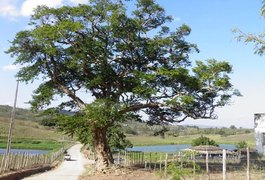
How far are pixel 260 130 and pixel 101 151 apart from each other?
60.4 feet

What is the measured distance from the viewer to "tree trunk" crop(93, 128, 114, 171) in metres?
29.4

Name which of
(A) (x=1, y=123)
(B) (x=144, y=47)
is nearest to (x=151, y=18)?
(B) (x=144, y=47)

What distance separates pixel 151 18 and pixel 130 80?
484cm

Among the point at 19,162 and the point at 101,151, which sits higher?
the point at 101,151

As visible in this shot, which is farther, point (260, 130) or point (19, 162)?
point (260, 130)

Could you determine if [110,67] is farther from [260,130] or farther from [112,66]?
[260,130]

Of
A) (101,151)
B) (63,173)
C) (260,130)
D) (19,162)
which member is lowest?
(63,173)

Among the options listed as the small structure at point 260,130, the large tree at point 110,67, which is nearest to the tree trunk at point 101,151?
the large tree at point 110,67

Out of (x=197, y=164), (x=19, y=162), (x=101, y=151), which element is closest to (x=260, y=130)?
(x=197, y=164)

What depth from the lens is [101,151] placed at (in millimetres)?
29906

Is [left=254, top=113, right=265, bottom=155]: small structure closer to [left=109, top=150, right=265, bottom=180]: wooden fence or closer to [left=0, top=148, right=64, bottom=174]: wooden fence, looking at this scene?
[left=109, top=150, right=265, bottom=180]: wooden fence

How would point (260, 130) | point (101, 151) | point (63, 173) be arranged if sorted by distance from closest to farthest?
point (101, 151)
point (63, 173)
point (260, 130)

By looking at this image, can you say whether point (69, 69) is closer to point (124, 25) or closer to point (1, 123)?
point (124, 25)

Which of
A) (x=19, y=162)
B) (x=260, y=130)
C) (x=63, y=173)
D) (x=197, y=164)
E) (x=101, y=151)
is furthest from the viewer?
(x=260, y=130)
